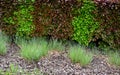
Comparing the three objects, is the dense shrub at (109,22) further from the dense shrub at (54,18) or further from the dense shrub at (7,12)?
the dense shrub at (7,12)

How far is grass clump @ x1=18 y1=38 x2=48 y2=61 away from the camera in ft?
20.7

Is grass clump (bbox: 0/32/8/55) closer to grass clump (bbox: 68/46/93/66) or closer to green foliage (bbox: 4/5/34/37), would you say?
green foliage (bbox: 4/5/34/37)

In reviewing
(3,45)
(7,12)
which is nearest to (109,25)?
(7,12)

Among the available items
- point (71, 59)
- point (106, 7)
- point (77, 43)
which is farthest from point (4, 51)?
point (106, 7)

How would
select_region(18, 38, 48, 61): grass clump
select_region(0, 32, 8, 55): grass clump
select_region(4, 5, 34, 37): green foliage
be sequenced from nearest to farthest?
select_region(18, 38, 48, 61): grass clump < select_region(0, 32, 8, 55): grass clump < select_region(4, 5, 34, 37): green foliage

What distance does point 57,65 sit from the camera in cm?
639

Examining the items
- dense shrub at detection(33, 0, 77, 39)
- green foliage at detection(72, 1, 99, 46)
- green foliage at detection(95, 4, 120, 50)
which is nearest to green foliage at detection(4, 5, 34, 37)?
dense shrub at detection(33, 0, 77, 39)

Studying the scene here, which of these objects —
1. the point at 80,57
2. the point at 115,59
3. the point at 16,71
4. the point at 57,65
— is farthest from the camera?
the point at 115,59

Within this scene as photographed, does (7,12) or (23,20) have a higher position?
(7,12)

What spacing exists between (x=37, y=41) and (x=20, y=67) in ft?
4.36

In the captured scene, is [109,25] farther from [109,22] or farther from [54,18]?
[54,18]

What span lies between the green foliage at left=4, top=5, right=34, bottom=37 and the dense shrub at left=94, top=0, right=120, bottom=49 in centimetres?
150

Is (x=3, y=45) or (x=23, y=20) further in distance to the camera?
(x=23, y=20)

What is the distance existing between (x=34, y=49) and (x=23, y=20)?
1.21 m
